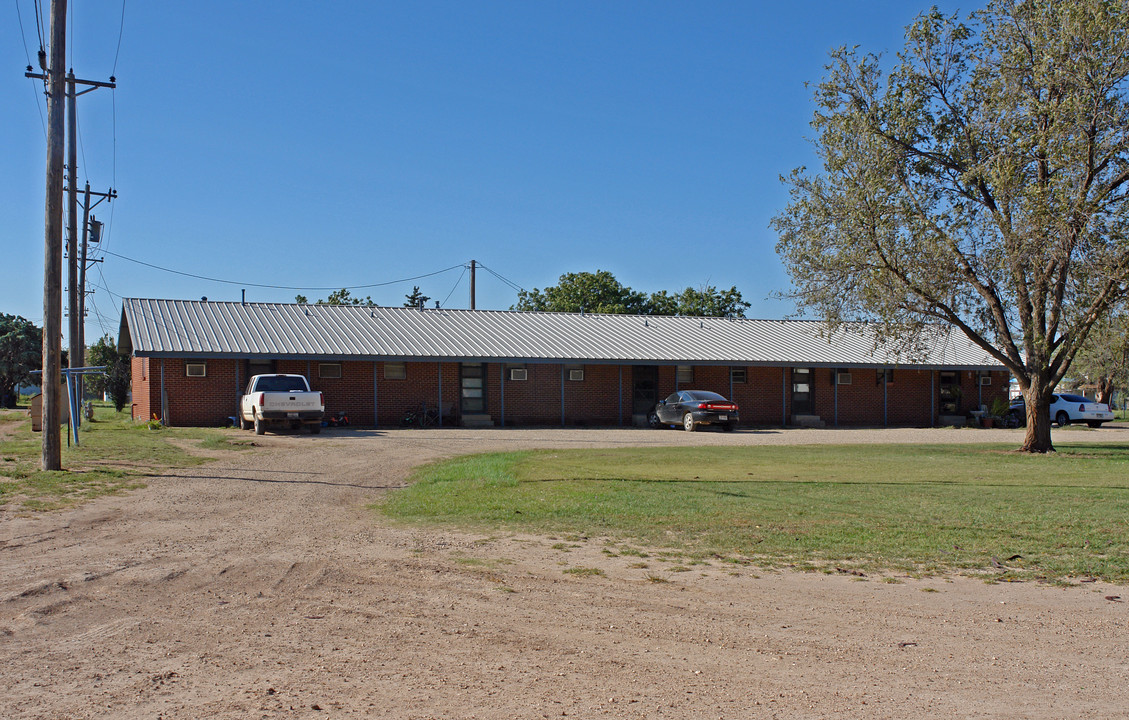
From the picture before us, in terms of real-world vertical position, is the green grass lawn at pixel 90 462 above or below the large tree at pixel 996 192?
below

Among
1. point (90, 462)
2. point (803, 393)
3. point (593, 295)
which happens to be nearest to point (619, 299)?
point (593, 295)

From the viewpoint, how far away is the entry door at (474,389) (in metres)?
33.4

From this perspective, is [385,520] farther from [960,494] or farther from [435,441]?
[435,441]

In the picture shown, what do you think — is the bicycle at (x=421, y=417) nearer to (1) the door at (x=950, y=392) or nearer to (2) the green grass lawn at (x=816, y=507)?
(2) the green grass lawn at (x=816, y=507)

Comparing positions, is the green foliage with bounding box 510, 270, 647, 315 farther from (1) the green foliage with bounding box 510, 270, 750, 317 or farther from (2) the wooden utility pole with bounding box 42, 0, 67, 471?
(2) the wooden utility pole with bounding box 42, 0, 67, 471

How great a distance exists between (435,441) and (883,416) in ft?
71.4

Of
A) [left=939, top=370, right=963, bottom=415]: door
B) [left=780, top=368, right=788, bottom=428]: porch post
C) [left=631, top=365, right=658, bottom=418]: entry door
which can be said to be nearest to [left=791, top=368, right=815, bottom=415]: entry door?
[left=780, top=368, right=788, bottom=428]: porch post

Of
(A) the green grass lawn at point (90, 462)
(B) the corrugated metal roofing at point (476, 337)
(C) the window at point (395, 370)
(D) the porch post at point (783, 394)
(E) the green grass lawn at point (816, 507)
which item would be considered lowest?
(E) the green grass lawn at point (816, 507)

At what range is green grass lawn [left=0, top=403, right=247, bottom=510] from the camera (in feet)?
39.5

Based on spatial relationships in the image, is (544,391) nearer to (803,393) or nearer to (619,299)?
(803,393)

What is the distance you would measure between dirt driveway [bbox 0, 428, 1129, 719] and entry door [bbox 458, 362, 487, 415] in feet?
79.2

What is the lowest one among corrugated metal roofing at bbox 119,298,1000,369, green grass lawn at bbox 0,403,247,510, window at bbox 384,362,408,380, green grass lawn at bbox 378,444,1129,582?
green grass lawn at bbox 378,444,1129,582

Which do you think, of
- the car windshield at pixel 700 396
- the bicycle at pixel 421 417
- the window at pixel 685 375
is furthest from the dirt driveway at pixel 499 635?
the window at pixel 685 375

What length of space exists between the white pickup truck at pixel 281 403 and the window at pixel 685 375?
→ 15.1 m
